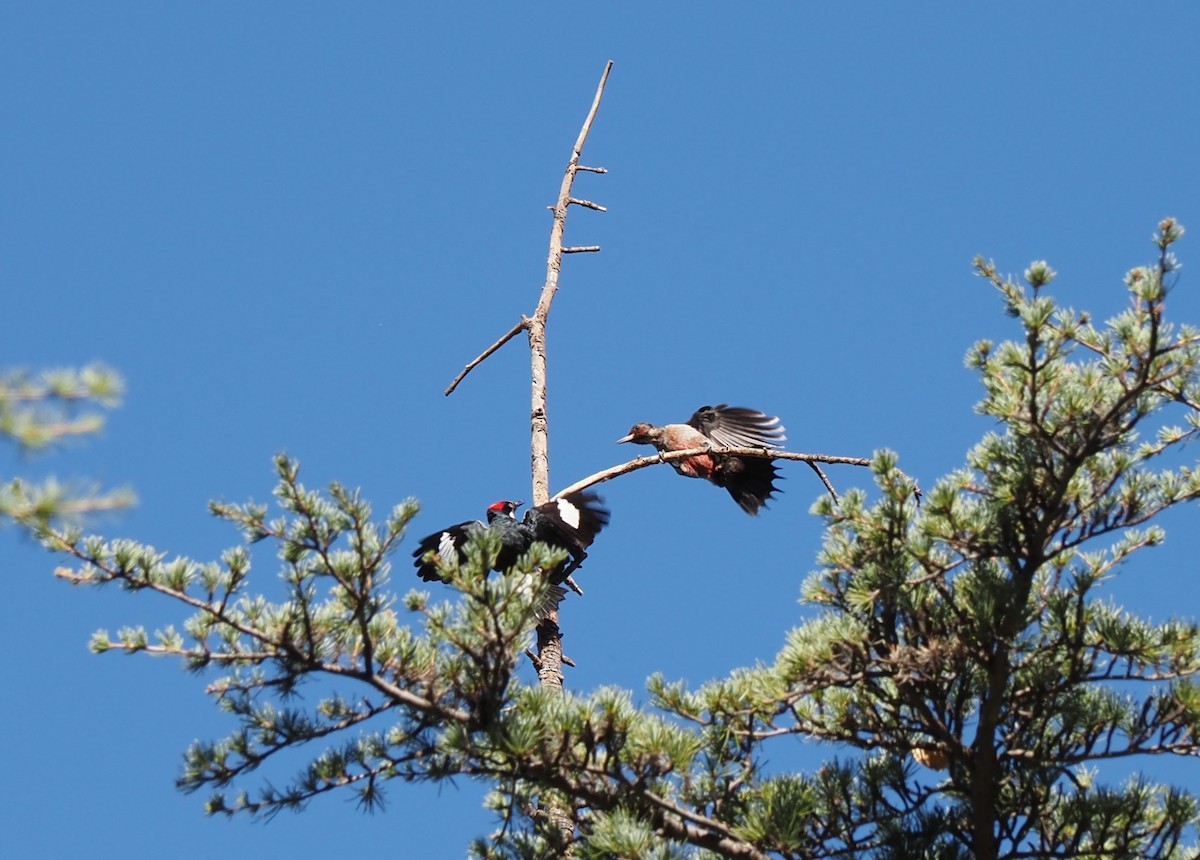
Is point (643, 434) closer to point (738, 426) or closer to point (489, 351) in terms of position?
point (738, 426)

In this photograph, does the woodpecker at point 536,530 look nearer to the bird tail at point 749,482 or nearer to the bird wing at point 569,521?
the bird wing at point 569,521

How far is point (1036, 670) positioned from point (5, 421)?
2622mm

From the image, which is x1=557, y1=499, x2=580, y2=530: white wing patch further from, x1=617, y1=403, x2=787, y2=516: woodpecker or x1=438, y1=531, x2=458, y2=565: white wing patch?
x1=617, y1=403, x2=787, y2=516: woodpecker

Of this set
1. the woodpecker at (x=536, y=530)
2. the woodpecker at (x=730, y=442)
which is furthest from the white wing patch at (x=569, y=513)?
the woodpecker at (x=730, y=442)

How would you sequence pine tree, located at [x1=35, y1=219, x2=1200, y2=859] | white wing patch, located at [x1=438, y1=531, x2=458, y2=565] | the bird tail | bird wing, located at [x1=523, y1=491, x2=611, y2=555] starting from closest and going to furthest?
1. pine tree, located at [x1=35, y1=219, x2=1200, y2=859]
2. bird wing, located at [x1=523, y1=491, x2=611, y2=555]
3. white wing patch, located at [x1=438, y1=531, x2=458, y2=565]
4. the bird tail

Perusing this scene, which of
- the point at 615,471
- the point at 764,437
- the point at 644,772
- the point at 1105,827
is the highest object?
the point at 764,437

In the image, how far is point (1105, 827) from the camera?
3762mm

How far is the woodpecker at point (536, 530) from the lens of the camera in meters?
5.36

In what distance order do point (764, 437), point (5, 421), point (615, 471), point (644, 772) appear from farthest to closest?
point (764, 437)
point (615, 471)
point (644, 772)
point (5, 421)

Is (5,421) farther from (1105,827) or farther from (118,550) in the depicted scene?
(1105,827)

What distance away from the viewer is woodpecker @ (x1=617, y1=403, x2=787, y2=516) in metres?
8.06

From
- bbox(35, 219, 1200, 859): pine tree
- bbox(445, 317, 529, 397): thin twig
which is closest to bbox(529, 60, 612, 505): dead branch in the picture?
bbox(445, 317, 529, 397): thin twig

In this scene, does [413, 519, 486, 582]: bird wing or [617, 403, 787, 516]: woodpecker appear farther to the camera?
[617, 403, 787, 516]: woodpecker

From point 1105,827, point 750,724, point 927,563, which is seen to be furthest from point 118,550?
point 1105,827
